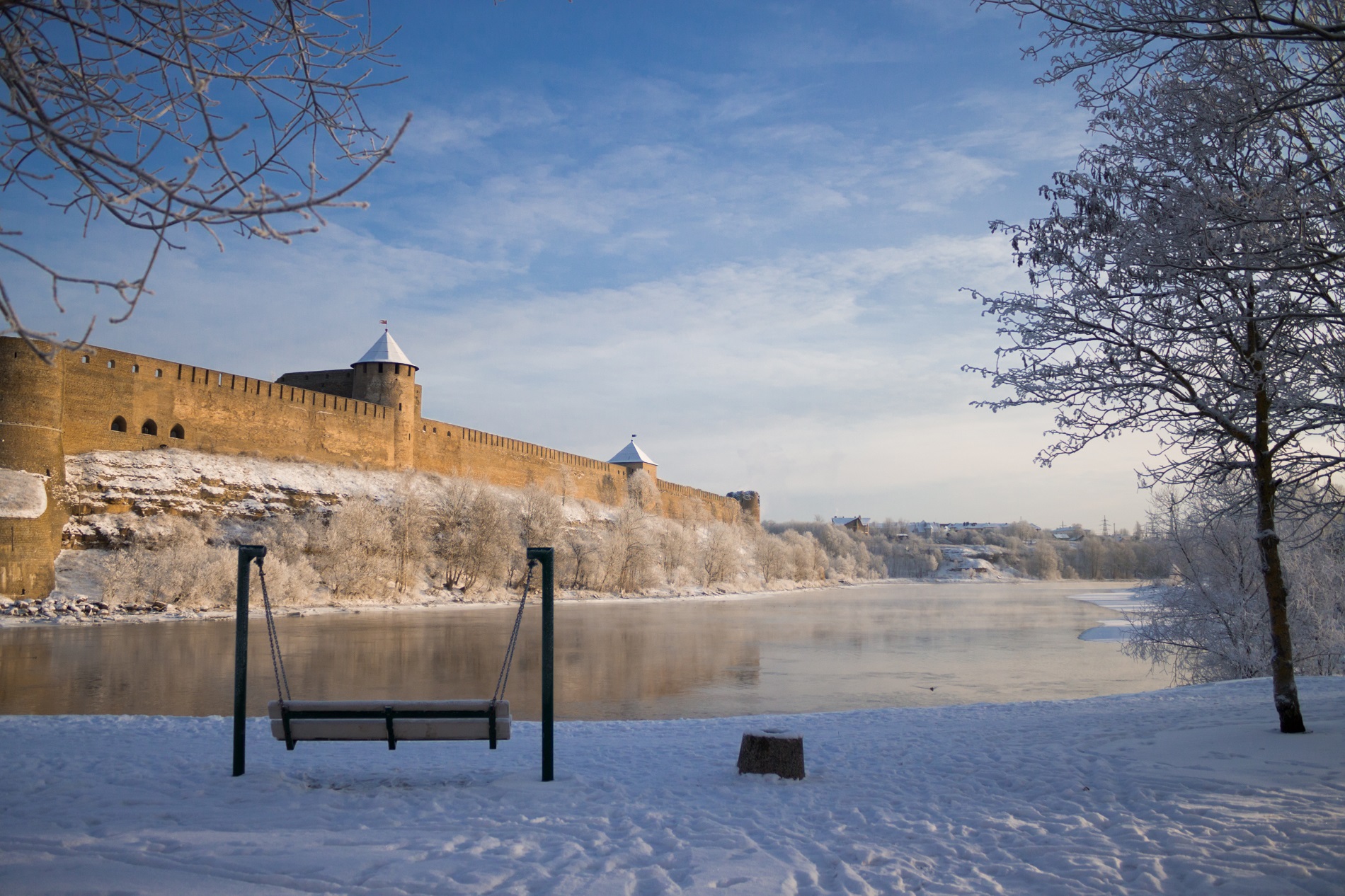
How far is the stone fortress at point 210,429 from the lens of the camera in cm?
2034

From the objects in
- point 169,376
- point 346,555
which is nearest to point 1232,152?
point 346,555

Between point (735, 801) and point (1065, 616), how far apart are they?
24395 mm

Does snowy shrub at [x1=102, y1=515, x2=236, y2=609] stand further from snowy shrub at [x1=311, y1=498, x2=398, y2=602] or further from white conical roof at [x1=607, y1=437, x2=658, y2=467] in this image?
white conical roof at [x1=607, y1=437, x2=658, y2=467]

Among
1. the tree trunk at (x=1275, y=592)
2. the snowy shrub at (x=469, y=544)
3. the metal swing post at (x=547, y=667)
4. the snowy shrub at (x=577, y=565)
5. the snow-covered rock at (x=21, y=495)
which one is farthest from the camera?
the snowy shrub at (x=577, y=565)

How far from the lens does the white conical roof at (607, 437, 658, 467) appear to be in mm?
A: 52219

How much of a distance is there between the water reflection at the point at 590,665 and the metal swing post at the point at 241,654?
345 cm

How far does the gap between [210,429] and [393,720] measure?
2747 centimetres

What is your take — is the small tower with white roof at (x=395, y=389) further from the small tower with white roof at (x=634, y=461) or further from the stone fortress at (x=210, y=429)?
the small tower with white roof at (x=634, y=461)

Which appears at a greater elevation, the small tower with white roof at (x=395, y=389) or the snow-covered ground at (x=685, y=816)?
the small tower with white roof at (x=395, y=389)

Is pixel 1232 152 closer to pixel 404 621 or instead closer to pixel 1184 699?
pixel 1184 699

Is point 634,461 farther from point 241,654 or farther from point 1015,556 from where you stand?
point 1015,556

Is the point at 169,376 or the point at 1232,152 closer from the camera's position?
the point at 1232,152

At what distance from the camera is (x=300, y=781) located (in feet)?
12.7

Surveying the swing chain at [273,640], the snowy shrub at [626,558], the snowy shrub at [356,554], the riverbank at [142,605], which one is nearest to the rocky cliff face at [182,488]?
the riverbank at [142,605]
